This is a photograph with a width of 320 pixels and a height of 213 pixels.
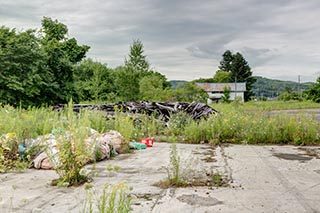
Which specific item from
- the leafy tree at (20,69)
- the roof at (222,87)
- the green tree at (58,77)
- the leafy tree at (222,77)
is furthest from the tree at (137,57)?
the leafy tree at (222,77)

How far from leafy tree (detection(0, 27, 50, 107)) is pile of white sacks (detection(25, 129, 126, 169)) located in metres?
10.1

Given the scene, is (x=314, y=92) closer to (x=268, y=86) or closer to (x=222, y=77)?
(x=222, y=77)

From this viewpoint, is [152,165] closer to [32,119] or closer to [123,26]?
[32,119]

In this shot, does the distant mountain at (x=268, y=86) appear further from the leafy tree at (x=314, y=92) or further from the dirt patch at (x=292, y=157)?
the dirt patch at (x=292, y=157)

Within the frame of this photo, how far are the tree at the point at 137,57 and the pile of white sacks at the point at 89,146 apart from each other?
22.0 m

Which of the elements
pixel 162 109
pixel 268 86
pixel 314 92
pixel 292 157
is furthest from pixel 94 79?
pixel 268 86

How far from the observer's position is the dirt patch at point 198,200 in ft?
8.31

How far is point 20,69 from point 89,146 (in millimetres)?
13120

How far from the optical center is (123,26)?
12.3 metres

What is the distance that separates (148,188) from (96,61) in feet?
76.2

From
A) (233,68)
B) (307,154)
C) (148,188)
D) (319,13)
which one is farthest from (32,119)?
(233,68)

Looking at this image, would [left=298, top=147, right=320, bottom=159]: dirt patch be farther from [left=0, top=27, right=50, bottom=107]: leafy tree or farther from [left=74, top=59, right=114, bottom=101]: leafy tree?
[left=74, top=59, right=114, bottom=101]: leafy tree

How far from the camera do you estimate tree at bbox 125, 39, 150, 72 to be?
27469 mm

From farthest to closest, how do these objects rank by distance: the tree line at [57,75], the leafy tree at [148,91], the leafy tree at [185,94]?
the leafy tree at [148,91] < the leafy tree at [185,94] < the tree line at [57,75]
